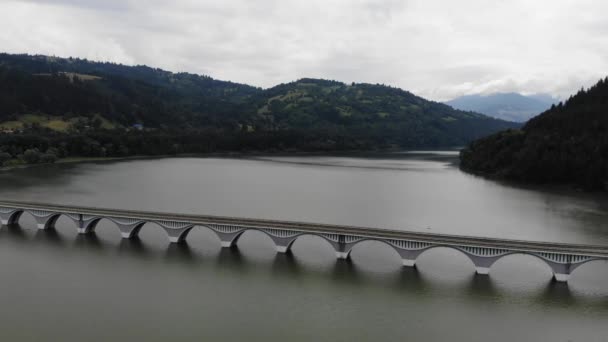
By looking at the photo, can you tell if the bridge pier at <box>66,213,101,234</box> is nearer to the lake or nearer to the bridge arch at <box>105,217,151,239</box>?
the lake

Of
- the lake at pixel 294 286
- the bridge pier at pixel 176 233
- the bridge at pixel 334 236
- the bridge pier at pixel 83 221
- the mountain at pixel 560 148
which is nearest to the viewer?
the lake at pixel 294 286

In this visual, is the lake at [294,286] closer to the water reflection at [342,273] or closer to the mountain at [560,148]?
the water reflection at [342,273]

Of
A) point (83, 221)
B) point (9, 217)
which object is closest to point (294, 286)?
point (83, 221)

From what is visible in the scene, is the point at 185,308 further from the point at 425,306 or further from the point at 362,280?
the point at 425,306

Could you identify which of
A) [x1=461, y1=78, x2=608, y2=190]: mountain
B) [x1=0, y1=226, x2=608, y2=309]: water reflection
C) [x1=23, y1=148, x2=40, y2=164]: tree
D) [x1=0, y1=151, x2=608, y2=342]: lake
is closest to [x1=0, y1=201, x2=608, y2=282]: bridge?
[x1=0, y1=226, x2=608, y2=309]: water reflection

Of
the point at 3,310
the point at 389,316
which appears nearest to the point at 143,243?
the point at 3,310

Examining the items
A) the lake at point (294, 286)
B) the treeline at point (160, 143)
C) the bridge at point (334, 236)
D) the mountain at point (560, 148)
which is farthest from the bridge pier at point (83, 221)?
the mountain at point (560, 148)

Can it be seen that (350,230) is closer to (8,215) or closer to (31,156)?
(8,215)
